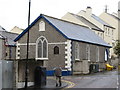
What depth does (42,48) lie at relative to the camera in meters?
34.0

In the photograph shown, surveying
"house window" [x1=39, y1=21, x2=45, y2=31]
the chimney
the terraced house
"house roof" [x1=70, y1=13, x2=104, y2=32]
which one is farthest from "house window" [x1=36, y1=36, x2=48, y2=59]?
the chimney

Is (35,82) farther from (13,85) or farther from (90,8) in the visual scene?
(90,8)

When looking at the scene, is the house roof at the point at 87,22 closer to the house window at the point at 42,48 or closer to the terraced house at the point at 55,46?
the terraced house at the point at 55,46

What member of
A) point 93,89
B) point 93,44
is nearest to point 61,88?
point 93,89

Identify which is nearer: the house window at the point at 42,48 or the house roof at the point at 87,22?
the house window at the point at 42,48

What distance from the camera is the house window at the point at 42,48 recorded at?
33.9 metres

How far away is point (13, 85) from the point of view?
17469 millimetres

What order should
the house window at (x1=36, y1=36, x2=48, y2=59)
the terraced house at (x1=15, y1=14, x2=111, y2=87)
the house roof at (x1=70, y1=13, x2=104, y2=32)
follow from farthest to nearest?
1. the house roof at (x1=70, y1=13, x2=104, y2=32)
2. the house window at (x1=36, y1=36, x2=48, y2=59)
3. the terraced house at (x1=15, y1=14, x2=111, y2=87)

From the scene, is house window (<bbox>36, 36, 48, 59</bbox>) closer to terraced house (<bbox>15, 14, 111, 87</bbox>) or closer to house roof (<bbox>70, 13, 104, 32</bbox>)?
terraced house (<bbox>15, 14, 111, 87</bbox>)

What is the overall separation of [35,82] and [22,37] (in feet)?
50.1

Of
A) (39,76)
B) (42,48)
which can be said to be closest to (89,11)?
(42,48)

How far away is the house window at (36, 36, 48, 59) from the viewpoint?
33.9 metres

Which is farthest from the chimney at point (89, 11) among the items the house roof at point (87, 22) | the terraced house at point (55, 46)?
the terraced house at point (55, 46)

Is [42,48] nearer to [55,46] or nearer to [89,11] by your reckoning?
[55,46]
